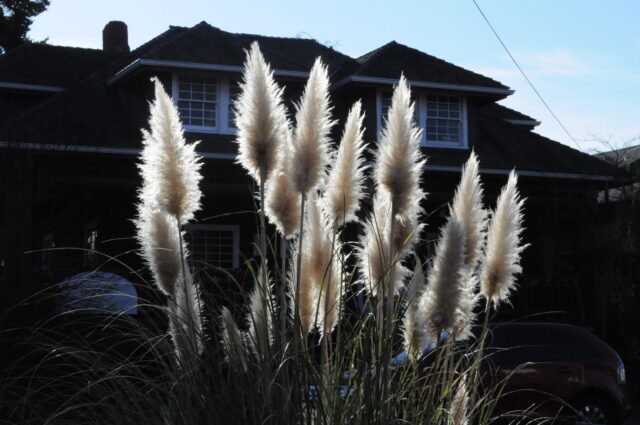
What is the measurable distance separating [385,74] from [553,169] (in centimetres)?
449

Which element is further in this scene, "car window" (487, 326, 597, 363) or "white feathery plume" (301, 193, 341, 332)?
"car window" (487, 326, 597, 363)

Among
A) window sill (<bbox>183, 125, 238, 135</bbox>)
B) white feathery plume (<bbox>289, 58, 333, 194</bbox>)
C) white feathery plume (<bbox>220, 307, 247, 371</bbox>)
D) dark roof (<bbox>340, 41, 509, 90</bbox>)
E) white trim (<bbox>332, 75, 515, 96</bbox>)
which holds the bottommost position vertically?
white feathery plume (<bbox>220, 307, 247, 371</bbox>)

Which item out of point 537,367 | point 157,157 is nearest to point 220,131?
point 537,367

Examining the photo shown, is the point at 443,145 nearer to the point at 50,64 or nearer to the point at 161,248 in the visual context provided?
the point at 50,64

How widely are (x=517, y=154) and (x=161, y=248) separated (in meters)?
19.1

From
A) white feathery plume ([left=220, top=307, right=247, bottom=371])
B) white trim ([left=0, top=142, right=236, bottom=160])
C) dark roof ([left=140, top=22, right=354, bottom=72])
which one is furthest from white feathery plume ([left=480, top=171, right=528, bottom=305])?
dark roof ([left=140, top=22, right=354, bottom=72])

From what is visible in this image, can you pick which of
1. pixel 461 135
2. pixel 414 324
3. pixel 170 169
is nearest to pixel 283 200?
pixel 170 169

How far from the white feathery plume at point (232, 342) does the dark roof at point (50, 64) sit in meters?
19.7

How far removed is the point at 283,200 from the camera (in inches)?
164

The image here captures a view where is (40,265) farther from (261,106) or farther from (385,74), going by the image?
(385,74)

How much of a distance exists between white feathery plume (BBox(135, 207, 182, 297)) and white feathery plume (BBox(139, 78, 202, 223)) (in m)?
0.05

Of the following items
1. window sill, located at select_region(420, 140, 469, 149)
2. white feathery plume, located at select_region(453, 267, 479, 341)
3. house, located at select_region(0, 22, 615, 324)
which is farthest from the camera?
window sill, located at select_region(420, 140, 469, 149)

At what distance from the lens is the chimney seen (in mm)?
27000

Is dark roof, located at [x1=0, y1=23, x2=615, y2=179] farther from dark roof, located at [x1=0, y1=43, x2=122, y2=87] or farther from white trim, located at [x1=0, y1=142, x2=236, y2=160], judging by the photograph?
dark roof, located at [x1=0, y1=43, x2=122, y2=87]
